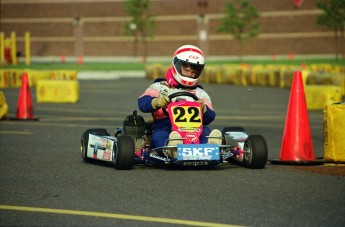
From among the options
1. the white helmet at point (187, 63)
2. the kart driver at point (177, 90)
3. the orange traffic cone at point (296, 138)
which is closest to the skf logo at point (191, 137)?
the kart driver at point (177, 90)

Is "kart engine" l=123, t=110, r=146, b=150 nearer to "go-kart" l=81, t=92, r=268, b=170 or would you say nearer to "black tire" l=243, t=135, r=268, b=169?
"go-kart" l=81, t=92, r=268, b=170

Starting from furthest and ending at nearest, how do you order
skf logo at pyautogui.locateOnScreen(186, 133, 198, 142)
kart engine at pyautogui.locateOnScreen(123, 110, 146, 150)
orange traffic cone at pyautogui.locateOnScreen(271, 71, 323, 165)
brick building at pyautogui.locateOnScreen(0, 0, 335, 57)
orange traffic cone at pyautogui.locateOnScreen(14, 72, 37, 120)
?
brick building at pyautogui.locateOnScreen(0, 0, 335, 57), orange traffic cone at pyautogui.locateOnScreen(14, 72, 37, 120), orange traffic cone at pyautogui.locateOnScreen(271, 71, 323, 165), kart engine at pyautogui.locateOnScreen(123, 110, 146, 150), skf logo at pyautogui.locateOnScreen(186, 133, 198, 142)

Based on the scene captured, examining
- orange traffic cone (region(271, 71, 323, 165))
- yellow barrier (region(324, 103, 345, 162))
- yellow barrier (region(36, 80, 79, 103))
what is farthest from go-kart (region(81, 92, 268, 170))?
yellow barrier (region(36, 80, 79, 103))

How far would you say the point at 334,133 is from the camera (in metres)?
10.6

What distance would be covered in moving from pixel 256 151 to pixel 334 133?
1029 mm

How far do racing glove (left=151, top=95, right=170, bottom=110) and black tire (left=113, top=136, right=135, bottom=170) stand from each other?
571 millimetres

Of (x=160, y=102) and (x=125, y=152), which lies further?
(x=160, y=102)

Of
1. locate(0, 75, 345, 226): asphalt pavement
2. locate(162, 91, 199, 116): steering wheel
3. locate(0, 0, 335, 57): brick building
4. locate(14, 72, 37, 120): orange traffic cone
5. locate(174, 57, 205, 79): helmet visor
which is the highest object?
locate(0, 0, 335, 57): brick building

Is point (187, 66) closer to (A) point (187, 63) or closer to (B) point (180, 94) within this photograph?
(A) point (187, 63)

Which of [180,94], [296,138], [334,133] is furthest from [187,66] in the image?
[334,133]

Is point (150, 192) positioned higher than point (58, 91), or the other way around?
point (58, 91)

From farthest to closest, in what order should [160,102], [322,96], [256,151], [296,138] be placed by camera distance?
1. [322,96]
2. [296,138]
3. [160,102]
4. [256,151]

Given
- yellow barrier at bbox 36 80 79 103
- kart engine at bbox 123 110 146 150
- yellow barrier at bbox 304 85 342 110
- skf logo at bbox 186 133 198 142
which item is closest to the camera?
skf logo at bbox 186 133 198 142

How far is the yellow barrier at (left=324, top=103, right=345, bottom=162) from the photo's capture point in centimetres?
1055
